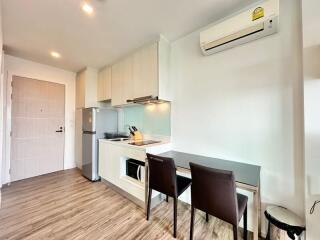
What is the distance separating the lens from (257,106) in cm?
167

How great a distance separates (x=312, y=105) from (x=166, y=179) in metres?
1.53

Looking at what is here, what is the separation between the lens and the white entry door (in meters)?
3.05

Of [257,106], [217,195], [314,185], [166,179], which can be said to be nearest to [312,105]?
[257,106]

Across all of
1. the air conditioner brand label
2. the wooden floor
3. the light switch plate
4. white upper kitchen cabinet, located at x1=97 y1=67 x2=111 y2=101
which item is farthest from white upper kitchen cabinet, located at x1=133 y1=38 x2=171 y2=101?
the light switch plate

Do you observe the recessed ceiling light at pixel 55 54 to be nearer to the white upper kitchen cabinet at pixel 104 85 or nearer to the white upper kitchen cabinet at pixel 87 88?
the white upper kitchen cabinet at pixel 87 88

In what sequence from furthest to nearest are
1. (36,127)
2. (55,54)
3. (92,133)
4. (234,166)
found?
1. (36,127)
2. (92,133)
3. (55,54)
4. (234,166)

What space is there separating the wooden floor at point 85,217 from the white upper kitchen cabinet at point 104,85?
1.94m

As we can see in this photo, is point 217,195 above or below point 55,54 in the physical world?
below

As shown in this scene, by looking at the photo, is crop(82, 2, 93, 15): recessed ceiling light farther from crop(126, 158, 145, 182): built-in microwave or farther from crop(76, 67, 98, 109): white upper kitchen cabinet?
crop(126, 158, 145, 182): built-in microwave

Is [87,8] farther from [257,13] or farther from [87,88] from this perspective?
[87,88]

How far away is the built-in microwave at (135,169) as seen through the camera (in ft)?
7.33

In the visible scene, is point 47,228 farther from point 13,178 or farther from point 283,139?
point 283,139

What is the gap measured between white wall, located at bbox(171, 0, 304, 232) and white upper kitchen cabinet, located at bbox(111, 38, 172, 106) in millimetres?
351

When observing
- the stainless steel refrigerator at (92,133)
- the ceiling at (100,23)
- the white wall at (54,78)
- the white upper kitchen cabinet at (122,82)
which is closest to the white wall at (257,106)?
the ceiling at (100,23)
